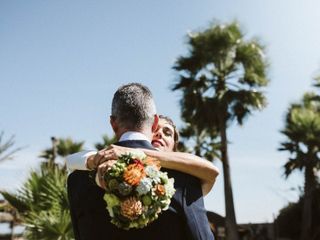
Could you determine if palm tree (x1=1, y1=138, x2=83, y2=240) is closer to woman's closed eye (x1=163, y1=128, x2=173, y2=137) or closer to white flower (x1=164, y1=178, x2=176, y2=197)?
woman's closed eye (x1=163, y1=128, x2=173, y2=137)

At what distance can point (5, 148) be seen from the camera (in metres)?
10.4

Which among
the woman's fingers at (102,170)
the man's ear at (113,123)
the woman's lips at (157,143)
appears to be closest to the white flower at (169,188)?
the woman's fingers at (102,170)

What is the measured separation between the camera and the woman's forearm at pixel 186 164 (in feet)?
6.19

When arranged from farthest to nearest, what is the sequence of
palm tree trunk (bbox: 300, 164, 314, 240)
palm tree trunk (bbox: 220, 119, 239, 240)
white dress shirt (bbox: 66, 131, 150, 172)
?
1. palm tree trunk (bbox: 300, 164, 314, 240)
2. palm tree trunk (bbox: 220, 119, 239, 240)
3. white dress shirt (bbox: 66, 131, 150, 172)

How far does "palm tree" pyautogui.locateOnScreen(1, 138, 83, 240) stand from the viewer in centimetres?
820

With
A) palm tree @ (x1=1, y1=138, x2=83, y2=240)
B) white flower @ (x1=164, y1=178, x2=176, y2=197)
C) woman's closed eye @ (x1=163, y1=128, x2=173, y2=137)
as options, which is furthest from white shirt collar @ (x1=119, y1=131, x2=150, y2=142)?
palm tree @ (x1=1, y1=138, x2=83, y2=240)

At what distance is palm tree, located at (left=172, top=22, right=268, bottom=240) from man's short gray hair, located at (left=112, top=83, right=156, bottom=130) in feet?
68.4

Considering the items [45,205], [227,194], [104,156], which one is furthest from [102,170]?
[227,194]

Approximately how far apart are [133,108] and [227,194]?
815 inches

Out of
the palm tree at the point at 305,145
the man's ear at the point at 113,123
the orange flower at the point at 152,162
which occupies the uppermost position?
the man's ear at the point at 113,123

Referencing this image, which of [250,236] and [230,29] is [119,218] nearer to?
[230,29]

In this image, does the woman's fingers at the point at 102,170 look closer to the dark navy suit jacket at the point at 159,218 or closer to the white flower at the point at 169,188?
the dark navy suit jacket at the point at 159,218

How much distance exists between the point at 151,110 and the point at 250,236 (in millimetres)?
29153

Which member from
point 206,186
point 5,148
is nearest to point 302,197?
point 5,148
